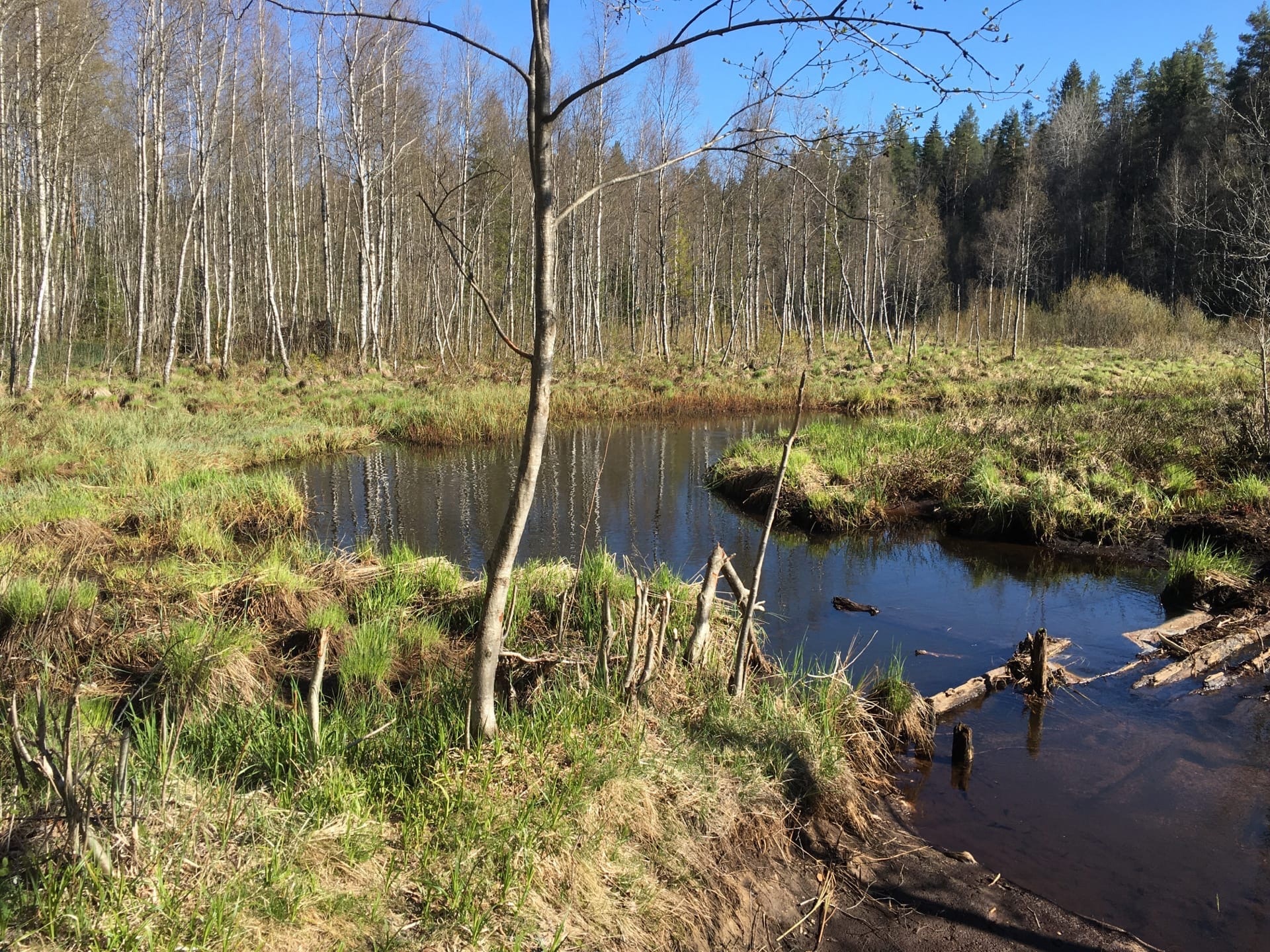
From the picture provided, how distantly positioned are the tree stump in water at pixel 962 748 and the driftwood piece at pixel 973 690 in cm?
47

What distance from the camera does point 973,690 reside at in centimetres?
554

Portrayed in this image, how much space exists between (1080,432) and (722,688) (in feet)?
31.7

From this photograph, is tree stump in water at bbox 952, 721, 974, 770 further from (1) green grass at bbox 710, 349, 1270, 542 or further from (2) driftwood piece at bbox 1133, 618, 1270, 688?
(1) green grass at bbox 710, 349, 1270, 542

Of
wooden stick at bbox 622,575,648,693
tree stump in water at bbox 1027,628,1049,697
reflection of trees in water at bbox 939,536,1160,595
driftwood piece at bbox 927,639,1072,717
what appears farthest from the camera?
reflection of trees in water at bbox 939,536,1160,595

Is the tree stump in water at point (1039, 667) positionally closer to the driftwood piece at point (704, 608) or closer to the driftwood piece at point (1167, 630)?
the driftwood piece at point (1167, 630)

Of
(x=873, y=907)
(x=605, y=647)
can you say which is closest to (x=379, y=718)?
(x=605, y=647)

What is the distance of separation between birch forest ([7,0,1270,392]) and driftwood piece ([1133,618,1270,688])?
4428 millimetres

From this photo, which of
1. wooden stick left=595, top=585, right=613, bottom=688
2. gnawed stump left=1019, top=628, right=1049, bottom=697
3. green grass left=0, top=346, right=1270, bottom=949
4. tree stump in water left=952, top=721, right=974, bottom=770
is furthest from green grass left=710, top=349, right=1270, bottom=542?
wooden stick left=595, top=585, right=613, bottom=688

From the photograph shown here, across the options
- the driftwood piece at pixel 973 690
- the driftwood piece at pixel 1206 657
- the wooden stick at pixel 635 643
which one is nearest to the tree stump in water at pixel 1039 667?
the driftwood piece at pixel 973 690

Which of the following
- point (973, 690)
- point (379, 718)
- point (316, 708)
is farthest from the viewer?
point (973, 690)

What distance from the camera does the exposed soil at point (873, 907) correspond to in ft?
10.2

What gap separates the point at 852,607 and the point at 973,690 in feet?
6.68

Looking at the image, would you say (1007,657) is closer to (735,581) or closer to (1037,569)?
(1037,569)

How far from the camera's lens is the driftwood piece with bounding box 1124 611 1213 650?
6430mm
